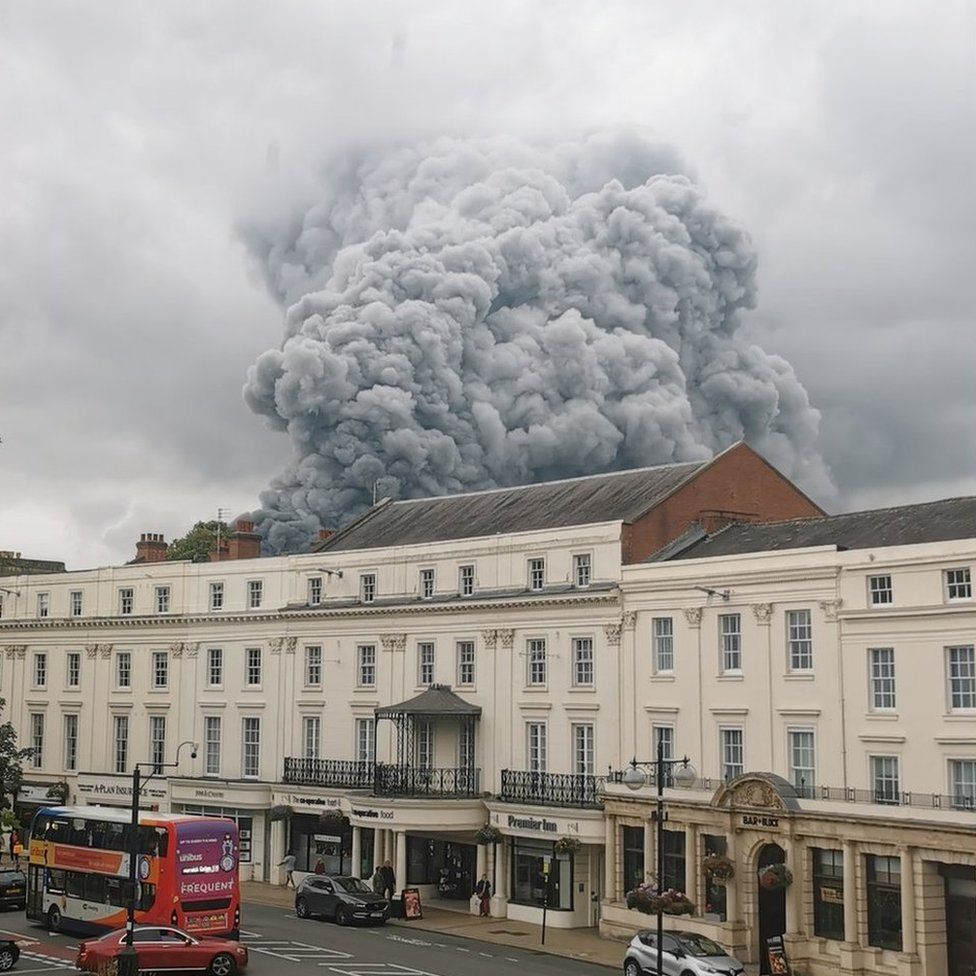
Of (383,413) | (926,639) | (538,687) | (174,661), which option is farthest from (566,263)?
(926,639)

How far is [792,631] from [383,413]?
77286mm

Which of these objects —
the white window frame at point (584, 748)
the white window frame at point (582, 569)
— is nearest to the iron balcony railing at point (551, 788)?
the white window frame at point (584, 748)

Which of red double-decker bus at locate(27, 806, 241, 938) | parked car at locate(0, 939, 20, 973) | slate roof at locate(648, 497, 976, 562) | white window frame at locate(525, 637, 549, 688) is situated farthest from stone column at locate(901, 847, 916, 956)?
parked car at locate(0, 939, 20, 973)

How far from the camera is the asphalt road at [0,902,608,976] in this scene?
3581cm

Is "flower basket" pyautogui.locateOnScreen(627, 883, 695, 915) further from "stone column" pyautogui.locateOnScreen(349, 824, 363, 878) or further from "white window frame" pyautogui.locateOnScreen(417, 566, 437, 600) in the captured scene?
"white window frame" pyautogui.locateOnScreen(417, 566, 437, 600)

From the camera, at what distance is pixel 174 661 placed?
60656mm

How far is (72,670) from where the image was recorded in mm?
65000

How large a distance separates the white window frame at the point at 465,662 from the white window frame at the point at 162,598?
16.6m

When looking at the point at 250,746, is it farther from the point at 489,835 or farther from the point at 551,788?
the point at 551,788

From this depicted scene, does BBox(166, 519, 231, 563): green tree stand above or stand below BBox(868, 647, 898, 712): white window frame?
above

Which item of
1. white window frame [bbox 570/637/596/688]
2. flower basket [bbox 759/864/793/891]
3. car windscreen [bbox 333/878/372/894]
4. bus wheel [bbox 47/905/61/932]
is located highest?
white window frame [bbox 570/637/596/688]

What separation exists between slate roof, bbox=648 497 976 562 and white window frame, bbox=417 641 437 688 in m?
9.71

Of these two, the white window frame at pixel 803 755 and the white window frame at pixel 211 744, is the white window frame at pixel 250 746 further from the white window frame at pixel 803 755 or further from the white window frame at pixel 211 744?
the white window frame at pixel 803 755

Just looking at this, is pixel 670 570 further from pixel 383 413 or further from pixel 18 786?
pixel 383 413
